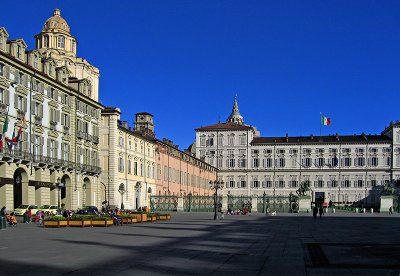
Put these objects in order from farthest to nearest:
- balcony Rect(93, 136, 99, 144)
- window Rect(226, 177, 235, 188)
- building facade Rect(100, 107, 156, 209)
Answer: window Rect(226, 177, 235, 188), building facade Rect(100, 107, 156, 209), balcony Rect(93, 136, 99, 144)

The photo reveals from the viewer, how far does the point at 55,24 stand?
83.8 m

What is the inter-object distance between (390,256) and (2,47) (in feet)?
142

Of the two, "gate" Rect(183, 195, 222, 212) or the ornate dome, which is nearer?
the ornate dome

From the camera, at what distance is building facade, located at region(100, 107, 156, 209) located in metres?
79.2

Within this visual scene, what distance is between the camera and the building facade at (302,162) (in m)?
139

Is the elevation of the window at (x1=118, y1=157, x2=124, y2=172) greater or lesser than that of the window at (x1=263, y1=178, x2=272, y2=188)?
greater

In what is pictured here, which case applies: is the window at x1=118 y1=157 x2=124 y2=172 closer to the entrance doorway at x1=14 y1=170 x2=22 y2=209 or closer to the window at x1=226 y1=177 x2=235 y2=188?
the entrance doorway at x1=14 y1=170 x2=22 y2=209

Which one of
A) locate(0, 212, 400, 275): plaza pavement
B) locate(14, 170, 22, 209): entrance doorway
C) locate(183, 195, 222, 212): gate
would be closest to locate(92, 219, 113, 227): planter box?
locate(0, 212, 400, 275): plaza pavement

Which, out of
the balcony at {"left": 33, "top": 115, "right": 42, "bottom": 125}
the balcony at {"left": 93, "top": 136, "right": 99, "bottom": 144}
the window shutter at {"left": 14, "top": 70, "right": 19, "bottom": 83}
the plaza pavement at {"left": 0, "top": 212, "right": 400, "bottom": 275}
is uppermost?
the window shutter at {"left": 14, "top": 70, "right": 19, "bottom": 83}

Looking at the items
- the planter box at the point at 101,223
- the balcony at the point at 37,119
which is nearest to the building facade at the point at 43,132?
the balcony at the point at 37,119

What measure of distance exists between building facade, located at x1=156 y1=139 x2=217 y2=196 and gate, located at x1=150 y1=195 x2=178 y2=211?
549cm

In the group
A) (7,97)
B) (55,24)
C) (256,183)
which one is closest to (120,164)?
(55,24)

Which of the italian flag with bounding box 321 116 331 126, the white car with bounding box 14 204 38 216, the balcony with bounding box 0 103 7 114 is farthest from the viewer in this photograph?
the italian flag with bounding box 321 116 331 126

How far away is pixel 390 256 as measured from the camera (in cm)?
2009
